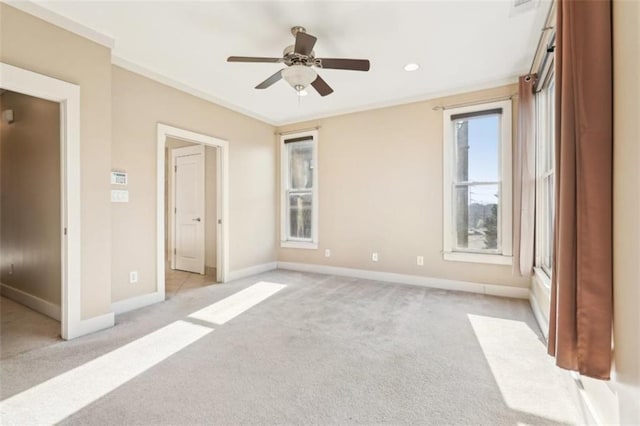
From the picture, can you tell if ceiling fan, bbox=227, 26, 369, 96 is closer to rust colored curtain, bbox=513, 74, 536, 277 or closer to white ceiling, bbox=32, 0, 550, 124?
white ceiling, bbox=32, 0, 550, 124

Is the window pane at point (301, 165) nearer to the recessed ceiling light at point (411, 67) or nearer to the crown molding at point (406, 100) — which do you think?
the crown molding at point (406, 100)

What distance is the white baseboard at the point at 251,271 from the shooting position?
4617 mm

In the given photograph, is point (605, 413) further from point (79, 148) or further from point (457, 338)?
point (79, 148)

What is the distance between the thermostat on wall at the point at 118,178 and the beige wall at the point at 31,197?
17.6 inches

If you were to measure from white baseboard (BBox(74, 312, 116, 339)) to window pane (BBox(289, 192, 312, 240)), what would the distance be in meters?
3.19

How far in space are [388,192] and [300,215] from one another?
177cm

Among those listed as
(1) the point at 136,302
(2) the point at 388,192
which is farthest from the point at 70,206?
(2) the point at 388,192

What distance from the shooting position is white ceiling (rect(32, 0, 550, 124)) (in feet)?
7.89

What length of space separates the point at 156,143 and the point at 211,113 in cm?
104

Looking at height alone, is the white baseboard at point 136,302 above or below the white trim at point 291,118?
below

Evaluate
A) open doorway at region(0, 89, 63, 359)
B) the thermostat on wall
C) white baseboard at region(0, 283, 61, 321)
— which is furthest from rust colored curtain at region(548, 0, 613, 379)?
white baseboard at region(0, 283, 61, 321)

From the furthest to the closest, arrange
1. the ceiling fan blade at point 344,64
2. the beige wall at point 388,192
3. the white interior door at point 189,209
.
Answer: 1. the white interior door at point 189,209
2. the beige wall at point 388,192
3. the ceiling fan blade at point 344,64

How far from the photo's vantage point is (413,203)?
433cm

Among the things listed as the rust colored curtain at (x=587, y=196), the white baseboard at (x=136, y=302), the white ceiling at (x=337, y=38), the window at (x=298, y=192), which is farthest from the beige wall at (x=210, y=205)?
the rust colored curtain at (x=587, y=196)
